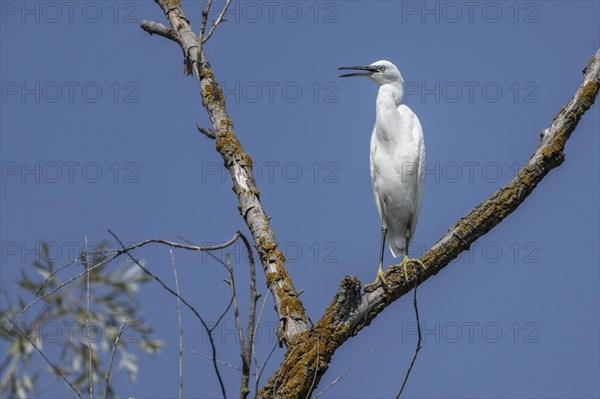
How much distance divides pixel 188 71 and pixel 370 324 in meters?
2.19

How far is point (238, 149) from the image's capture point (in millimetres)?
4980

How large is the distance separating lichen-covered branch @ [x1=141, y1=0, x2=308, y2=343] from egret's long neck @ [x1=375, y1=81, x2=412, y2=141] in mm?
2080

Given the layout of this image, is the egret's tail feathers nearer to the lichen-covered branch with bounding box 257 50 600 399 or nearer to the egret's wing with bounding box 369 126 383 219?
the egret's wing with bounding box 369 126 383 219

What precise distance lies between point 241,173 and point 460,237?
4.25ft

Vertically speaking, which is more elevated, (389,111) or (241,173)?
(389,111)

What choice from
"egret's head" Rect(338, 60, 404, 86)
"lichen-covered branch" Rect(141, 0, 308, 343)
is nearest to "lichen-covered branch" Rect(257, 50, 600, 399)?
"lichen-covered branch" Rect(141, 0, 308, 343)

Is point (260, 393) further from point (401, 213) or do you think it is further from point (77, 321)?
point (401, 213)

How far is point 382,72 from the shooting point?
7.50m

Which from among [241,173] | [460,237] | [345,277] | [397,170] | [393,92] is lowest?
[345,277]

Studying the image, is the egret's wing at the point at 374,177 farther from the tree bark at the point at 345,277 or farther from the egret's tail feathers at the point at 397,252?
the tree bark at the point at 345,277

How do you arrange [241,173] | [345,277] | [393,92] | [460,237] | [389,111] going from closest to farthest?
[345,277] < [460,237] < [241,173] < [389,111] < [393,92]

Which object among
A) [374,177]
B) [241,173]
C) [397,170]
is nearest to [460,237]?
[241,173]

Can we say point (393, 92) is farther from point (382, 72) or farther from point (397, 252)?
point (397, 252)

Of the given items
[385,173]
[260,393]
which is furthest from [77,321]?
[385,173]
